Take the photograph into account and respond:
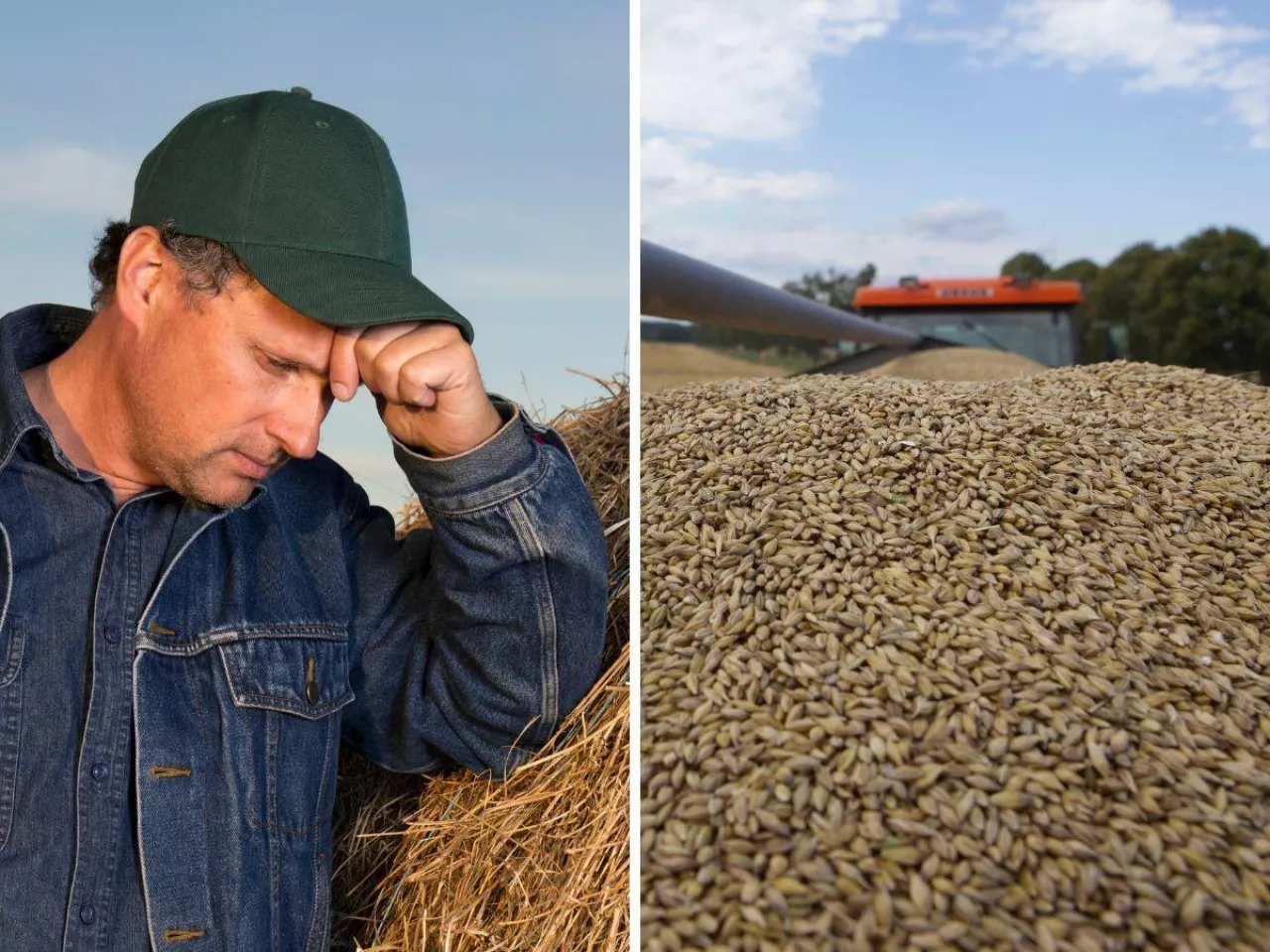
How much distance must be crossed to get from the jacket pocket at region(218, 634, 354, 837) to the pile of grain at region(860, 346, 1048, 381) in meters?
3.16

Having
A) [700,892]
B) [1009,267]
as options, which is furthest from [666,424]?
[1009,267]

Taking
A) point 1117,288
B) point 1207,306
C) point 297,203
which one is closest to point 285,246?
point 297,203

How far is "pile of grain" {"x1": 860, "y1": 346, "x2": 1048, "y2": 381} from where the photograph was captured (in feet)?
15.4

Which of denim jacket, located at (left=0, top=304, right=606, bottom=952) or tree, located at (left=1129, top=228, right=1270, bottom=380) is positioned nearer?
denim jacket, located at (left=0, top=304, right=606, bottom=952)

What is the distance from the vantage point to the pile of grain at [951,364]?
4.68 m

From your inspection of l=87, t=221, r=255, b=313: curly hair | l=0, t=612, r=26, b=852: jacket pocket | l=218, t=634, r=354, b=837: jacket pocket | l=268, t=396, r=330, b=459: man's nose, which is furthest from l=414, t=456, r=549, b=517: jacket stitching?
l=0, t=612, r=26, b=852: jacket pocket

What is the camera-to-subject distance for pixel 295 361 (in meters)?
1.60

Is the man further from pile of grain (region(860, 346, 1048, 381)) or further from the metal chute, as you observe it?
pile of grain (region(860, 346, 1048, 381))

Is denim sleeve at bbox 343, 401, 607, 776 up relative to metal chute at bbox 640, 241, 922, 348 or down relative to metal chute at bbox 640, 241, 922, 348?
down

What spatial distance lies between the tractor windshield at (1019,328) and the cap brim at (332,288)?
18.5 feet

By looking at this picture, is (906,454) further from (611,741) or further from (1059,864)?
(1059,864)

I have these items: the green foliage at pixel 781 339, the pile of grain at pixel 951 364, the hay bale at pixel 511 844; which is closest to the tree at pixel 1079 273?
the green foliage at pixel 781 339

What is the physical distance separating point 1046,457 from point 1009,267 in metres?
17.0

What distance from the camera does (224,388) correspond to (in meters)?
1.60
